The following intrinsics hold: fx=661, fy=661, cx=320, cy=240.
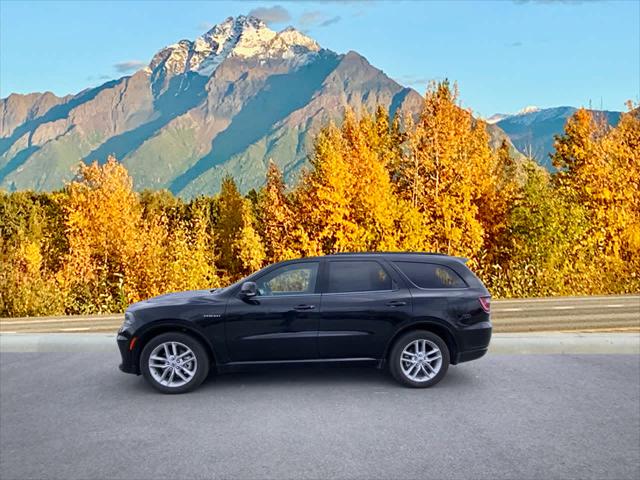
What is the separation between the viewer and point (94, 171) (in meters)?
41.7

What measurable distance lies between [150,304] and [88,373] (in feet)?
5.78

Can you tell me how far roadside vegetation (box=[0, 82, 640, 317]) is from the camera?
2591 centimetres

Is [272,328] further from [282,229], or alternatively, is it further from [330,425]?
[282,229]

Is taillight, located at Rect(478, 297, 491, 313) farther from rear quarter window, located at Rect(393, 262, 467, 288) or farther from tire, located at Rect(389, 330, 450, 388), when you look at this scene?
tire, located at Rect(389, 330, 450, 388)

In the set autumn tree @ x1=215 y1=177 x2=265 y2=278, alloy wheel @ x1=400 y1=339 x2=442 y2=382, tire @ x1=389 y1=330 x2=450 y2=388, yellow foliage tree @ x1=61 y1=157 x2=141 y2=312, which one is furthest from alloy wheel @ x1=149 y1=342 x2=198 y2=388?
autumn tree @ x1=215 y1=177 x2=265 y2=278

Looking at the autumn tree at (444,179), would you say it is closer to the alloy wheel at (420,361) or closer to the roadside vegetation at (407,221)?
the roadside vegetation at (407,221)

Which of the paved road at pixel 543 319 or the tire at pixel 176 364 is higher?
the tire at pixel 176 364

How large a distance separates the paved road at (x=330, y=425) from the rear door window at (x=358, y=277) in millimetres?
1173

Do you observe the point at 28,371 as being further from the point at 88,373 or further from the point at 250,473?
the point at 250,473

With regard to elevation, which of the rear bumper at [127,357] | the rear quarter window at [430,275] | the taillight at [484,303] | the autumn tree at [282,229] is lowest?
the rear bumper at [127,357]

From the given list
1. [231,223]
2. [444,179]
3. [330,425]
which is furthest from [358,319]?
[231,223]

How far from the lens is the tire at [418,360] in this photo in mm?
7789

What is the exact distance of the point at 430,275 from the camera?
803cm

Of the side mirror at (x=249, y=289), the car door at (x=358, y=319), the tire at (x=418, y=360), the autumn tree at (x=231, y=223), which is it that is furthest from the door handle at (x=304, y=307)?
the autumn tree at (x=231, y=223)
